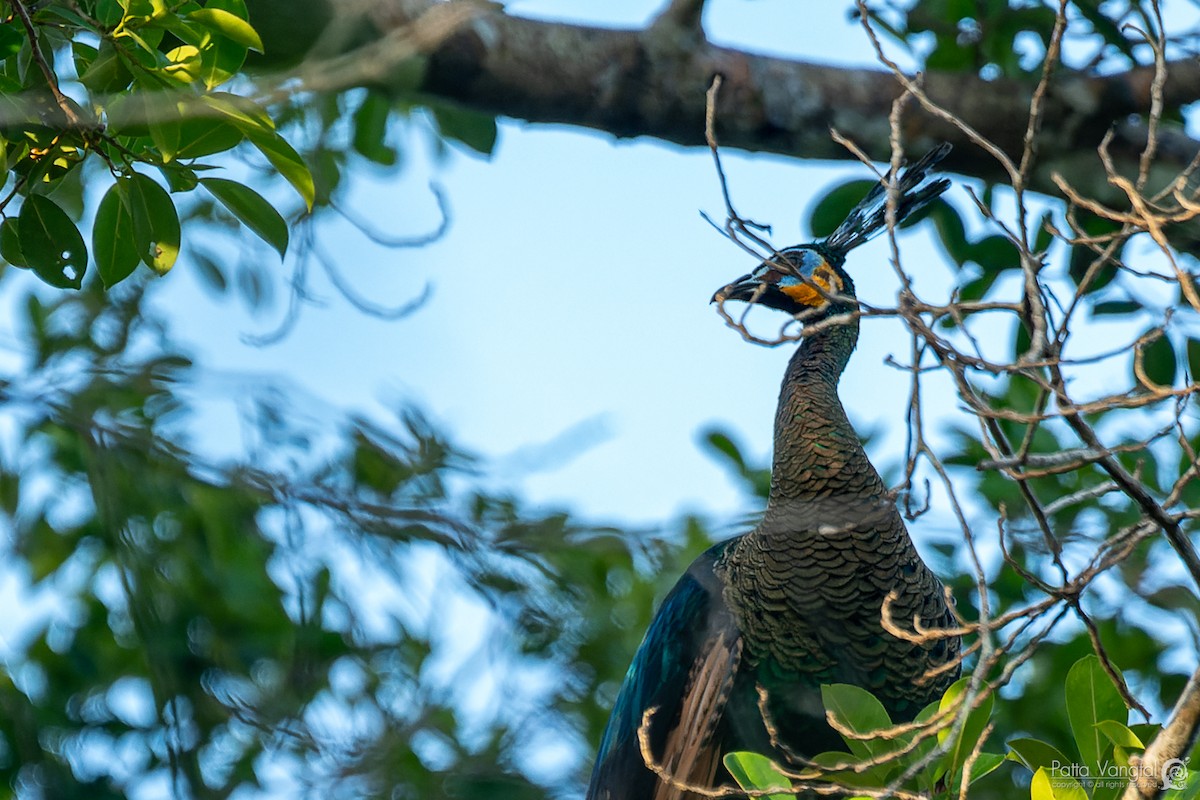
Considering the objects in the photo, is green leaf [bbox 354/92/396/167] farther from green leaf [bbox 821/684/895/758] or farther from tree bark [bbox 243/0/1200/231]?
green leaf [bbox 821/684/895/758]

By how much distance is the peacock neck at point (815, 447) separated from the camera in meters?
2.63

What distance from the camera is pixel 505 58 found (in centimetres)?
276

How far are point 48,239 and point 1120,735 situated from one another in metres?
1.57

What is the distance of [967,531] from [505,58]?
5.55 feet

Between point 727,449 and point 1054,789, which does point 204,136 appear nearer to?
point 1054,789

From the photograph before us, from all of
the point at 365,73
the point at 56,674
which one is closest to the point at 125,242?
the point at 365,73

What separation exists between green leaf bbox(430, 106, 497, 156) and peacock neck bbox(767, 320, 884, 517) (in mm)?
886

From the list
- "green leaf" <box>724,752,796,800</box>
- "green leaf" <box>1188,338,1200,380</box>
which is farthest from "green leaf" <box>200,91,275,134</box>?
"green leaf" <box>1188,338,1200,380</box>

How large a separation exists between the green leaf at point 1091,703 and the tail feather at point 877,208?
1337 mm

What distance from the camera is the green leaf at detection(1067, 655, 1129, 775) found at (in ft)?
5.47

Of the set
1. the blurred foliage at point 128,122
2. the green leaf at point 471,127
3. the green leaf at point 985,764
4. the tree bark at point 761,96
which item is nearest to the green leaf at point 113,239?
the blurred foliage at point 128,122

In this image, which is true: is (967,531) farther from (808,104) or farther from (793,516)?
(808,104)

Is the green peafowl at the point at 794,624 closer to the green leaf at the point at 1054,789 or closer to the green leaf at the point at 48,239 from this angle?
the green leaf at the point at 1054,789

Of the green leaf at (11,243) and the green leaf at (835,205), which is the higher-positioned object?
the green leaf at (835,205)
